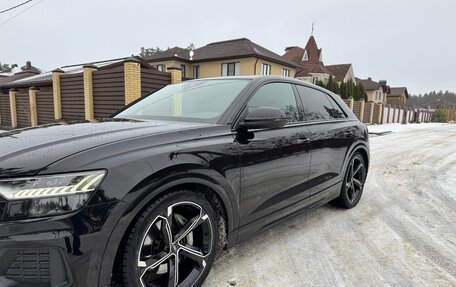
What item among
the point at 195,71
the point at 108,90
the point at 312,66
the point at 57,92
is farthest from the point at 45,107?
the point at 312,66

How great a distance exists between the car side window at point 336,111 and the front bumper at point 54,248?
3.24m

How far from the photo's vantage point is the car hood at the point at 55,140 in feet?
5.50

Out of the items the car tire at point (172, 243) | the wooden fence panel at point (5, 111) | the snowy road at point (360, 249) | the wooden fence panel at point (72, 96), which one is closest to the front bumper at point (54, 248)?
the car tire at point (172, 243)

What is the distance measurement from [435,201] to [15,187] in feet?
17.6

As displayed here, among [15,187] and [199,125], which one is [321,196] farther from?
[15,187]

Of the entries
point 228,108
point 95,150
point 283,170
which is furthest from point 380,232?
point 95,150

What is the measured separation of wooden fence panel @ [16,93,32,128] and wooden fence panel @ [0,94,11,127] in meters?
1.25

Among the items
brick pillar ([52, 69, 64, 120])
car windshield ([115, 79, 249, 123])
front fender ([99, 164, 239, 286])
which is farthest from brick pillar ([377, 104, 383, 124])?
front fender ([99, 164, 239, 286])

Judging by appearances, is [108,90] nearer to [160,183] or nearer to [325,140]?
[325,140]

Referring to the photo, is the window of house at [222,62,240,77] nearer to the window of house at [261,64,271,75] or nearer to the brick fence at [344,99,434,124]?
the window of house at [261,64,271,75]

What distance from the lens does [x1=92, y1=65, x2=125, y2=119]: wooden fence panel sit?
35.2 feet

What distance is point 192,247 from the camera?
90.7 inches

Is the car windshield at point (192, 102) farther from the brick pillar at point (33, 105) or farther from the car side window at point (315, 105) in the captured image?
the brick pillar at point (33, 105)

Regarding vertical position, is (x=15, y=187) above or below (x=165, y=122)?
below
